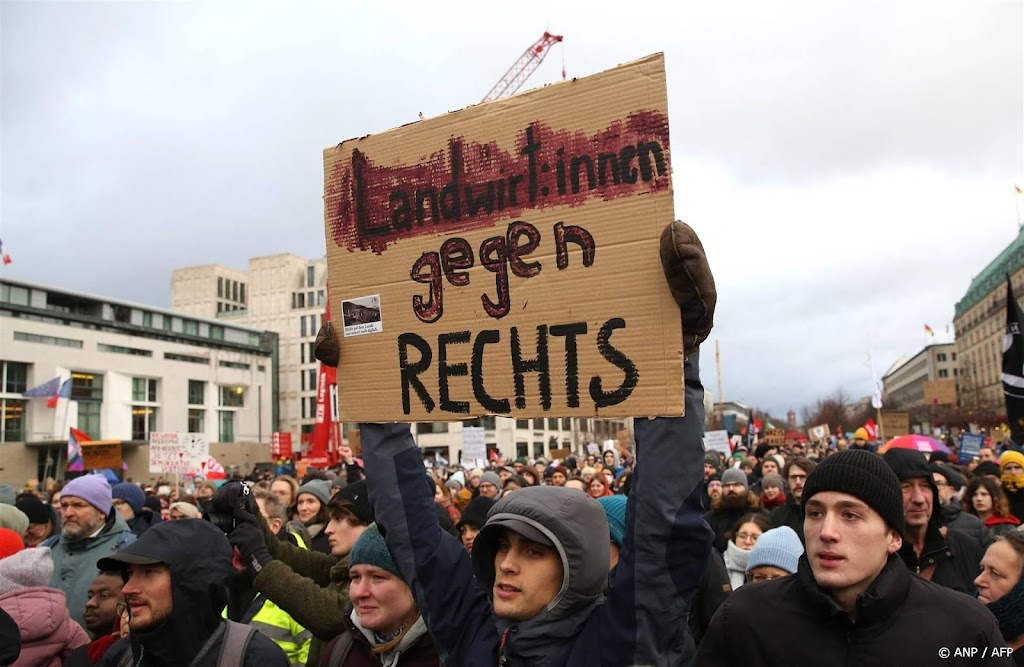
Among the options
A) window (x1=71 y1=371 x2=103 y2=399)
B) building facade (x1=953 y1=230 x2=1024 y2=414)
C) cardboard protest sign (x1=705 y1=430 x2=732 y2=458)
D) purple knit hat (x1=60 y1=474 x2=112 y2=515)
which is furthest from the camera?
building facade (x1=953 y1=230 x2=1024 y2=414)

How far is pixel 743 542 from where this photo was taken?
5.36 meters

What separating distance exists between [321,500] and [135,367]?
56.7 m

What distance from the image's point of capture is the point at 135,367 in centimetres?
5738

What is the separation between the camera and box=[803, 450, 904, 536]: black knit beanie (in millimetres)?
2559

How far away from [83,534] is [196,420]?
204 feet

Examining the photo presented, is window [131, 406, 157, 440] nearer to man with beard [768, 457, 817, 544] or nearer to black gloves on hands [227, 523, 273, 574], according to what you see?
man with beard [768, 457, 817, 544]

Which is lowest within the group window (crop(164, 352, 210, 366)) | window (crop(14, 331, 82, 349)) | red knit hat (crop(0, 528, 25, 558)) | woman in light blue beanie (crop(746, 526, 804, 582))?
woman in light blue beanie (crop(746, 526, 804, 582))

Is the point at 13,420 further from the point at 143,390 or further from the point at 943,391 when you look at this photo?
the point at 943,391

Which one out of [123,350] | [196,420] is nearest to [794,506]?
[123,350]

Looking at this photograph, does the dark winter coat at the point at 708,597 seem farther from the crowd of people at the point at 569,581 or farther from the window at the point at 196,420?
the window at the point at 196,420

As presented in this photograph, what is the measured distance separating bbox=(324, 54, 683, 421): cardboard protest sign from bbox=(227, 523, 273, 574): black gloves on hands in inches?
38.6

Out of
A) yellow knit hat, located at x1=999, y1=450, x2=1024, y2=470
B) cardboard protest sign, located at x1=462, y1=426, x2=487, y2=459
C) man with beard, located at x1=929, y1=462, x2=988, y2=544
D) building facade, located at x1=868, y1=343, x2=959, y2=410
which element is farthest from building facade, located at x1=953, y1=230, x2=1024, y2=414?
man with beard, located at x1=929, y1=462, x2=988, y2=544

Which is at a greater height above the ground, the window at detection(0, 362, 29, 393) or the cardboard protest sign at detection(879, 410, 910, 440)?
the window at detection(0, 362, 29, 393)

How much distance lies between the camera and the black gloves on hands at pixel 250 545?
362 cm
